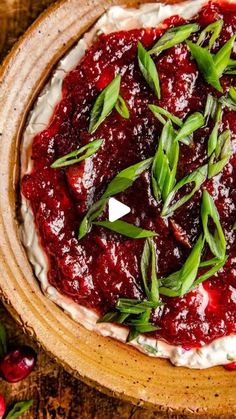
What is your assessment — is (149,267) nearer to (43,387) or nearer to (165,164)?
(165,164)

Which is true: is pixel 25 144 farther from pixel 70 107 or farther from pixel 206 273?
pixel 206 273

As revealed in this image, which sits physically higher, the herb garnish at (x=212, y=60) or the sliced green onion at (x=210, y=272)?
the herb garnish at (x=212, y=60)

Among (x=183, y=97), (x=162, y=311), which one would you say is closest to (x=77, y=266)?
(x=162, y=311)

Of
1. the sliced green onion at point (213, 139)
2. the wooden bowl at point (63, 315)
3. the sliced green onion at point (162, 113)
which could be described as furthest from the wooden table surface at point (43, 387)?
the sliced green onion at point (213, 139)

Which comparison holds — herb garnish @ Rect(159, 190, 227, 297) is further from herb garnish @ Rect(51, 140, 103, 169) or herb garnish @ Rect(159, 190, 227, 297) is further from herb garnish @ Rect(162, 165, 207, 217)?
herb garnish @ Rect(51, 140, 103, 169)

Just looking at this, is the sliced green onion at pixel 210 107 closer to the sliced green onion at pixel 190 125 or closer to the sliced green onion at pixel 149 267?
the sliced green onion at pixel 190 125

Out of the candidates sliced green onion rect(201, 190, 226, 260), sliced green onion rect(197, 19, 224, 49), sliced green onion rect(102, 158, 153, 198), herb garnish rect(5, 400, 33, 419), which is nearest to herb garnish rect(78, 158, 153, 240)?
sliced green onion rect(102, 158, 153, 198)
